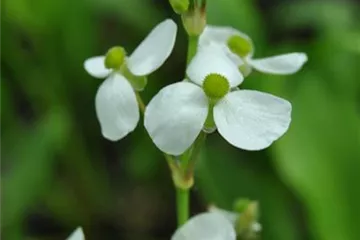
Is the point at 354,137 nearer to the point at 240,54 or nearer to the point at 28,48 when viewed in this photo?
the point at 240,54

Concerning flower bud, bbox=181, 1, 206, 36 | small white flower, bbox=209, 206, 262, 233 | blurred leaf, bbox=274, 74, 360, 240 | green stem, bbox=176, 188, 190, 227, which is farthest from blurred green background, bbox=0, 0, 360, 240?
flower bud, bbox=181, 1, 206, 36

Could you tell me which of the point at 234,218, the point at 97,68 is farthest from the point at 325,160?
the point at 97,68

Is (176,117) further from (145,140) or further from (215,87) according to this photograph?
(145,140)

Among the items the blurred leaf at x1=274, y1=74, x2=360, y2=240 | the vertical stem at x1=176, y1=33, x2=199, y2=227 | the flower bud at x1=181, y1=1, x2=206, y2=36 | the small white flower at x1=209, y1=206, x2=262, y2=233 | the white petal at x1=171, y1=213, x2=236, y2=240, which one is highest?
the flower bud at x1=181, y1=1, x2=206, y2=36

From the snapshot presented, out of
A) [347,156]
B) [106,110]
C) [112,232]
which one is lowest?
[112,232]

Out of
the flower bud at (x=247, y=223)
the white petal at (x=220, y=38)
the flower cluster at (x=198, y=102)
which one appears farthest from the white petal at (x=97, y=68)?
the flower bud at (x=247, y=223)

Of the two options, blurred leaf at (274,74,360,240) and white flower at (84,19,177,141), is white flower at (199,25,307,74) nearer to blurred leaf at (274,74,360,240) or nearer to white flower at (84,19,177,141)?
white flower at (84,19,177,141)

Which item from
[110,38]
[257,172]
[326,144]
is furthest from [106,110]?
[110,38]
